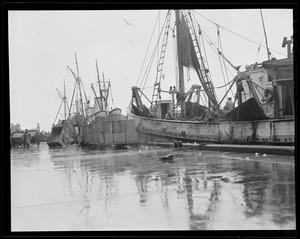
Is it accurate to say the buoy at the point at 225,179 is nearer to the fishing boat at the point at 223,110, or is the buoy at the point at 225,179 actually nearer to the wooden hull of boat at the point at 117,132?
the fishing boat at the point at 223,110

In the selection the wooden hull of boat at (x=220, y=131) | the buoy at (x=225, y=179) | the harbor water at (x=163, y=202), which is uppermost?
the wooden hull of boat at (x=220, y=131)

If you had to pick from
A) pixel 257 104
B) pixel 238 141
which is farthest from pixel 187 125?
pixel 257 104

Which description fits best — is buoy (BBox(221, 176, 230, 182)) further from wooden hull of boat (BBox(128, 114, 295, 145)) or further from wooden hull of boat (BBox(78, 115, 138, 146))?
wooden hull of boat (BBox(78, 115, 138, 146))

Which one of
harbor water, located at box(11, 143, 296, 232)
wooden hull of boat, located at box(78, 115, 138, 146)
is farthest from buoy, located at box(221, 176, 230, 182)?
wooden hull of boat, located at box(78, 115, 138, 146)

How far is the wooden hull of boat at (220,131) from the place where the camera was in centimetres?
1436

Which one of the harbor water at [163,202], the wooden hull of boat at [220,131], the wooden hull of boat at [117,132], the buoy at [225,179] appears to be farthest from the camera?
the wooden hull of boat at [117,132]

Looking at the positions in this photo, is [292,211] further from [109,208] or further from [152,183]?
[152,183]

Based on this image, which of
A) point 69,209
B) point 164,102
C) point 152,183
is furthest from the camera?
point 164,102

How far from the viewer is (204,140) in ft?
66.5

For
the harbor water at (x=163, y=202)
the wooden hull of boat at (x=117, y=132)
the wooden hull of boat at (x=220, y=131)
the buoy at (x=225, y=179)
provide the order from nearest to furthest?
the harbor water at (x=163, y=202) < the buoy at (x=225, y=179) < the wooden hull of boat at (x=220, y=131) < the wooden hull of boat at (x=117, y=132)

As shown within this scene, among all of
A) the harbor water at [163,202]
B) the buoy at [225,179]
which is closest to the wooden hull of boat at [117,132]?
the harbor water at [163,202]
